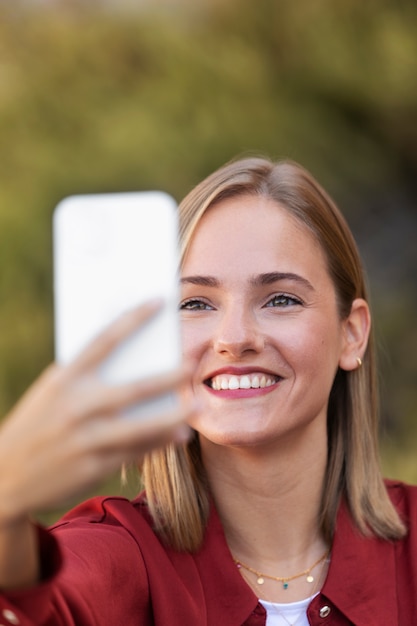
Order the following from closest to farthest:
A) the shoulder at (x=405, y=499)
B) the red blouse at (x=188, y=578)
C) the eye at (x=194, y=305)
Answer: the red blouse at (x=188, y=578), the eye at (x=194, y=305), the shoulder at (x=405, y=499)

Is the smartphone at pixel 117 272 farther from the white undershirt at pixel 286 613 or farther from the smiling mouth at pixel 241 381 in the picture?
the white undershirt at pixel 286 613

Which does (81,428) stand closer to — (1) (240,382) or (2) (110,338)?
(2) (110,338)

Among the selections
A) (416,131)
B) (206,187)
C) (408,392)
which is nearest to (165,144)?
(416,131)

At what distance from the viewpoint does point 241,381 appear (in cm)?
193

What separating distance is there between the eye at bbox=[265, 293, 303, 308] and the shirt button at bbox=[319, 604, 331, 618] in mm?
627

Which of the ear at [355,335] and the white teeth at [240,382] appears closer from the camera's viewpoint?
the white teeth at [240,382]

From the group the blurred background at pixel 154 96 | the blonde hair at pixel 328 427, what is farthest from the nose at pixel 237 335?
the blurred background at pixel 154 96

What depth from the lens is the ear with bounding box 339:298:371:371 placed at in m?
2.27

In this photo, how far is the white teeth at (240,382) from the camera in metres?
1.93

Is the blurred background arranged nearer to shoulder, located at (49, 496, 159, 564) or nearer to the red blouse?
the red blouse

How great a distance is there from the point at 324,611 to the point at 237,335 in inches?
23.8

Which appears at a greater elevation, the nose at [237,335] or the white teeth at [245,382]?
the nose at [237,335]

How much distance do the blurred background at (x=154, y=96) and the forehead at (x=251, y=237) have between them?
225 centimetres

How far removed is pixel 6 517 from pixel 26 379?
10.7ft
